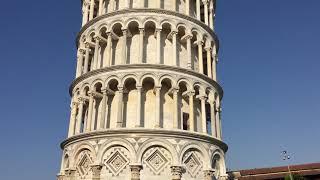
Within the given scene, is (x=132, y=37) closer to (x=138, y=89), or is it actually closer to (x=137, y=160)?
(x=138, y=89)

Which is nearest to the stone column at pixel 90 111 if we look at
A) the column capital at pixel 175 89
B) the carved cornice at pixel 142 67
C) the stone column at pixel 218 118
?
the carved cornice at pixel 142 67

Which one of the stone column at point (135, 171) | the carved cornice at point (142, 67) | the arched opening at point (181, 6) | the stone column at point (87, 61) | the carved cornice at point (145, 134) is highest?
the arched opening at point (181, 6)

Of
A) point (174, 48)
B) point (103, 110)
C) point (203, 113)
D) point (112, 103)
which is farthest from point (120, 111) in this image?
point (174, 48)

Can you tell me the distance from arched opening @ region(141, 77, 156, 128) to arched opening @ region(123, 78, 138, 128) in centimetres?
58

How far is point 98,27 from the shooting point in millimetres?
27891

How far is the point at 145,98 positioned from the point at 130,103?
103cm

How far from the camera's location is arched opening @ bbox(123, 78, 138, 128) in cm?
2497

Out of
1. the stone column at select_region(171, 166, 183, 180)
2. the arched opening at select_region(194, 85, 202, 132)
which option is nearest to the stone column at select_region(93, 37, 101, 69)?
the arched opening at select_region(194, 85, 202, 132)

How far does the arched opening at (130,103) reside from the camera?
25.0 m

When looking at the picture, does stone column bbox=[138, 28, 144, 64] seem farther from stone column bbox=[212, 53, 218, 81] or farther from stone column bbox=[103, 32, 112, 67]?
stone column bbox=[212, 53, 218, 81]

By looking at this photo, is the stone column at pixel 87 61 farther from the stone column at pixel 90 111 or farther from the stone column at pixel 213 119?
the stone column at pixel 213 119

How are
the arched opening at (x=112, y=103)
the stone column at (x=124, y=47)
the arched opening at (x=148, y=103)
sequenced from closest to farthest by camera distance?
the arched opening at (x=148, y=103) < the arched opening at (x=112, y=103) < the stone column at (x=124, y=47)

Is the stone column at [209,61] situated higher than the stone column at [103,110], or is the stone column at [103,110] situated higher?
the stone column at [209,61]

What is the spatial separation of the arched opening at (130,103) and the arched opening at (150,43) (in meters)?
1.98
